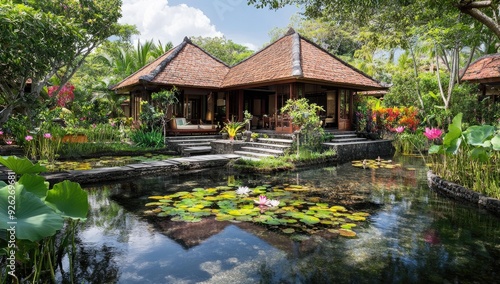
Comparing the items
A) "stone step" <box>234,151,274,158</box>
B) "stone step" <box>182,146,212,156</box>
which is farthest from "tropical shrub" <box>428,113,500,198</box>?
"stone step" <box>182,146,212,156</box>

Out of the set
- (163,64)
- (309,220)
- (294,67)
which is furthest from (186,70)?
(309,220)

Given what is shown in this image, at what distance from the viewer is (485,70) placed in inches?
568

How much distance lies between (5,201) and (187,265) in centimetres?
169

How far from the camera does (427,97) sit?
49.7ft

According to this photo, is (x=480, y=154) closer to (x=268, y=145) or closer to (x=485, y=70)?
(x=268, y=145)

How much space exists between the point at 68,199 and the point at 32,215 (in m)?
0.52

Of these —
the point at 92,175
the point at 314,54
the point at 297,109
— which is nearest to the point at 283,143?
the point at 297,109

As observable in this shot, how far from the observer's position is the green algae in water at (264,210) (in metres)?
4.46

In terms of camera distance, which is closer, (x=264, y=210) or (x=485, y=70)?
(x=264, y=210)

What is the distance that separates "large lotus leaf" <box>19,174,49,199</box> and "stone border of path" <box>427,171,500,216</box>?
607 centimetres

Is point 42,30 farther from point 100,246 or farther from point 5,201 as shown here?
point 5,201

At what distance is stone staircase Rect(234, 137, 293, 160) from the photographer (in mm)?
10891

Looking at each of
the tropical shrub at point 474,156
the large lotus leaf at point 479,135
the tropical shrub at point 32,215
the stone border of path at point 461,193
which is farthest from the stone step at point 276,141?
the tropical shrub at point 32,215

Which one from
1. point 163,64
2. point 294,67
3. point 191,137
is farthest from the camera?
point 163,64
